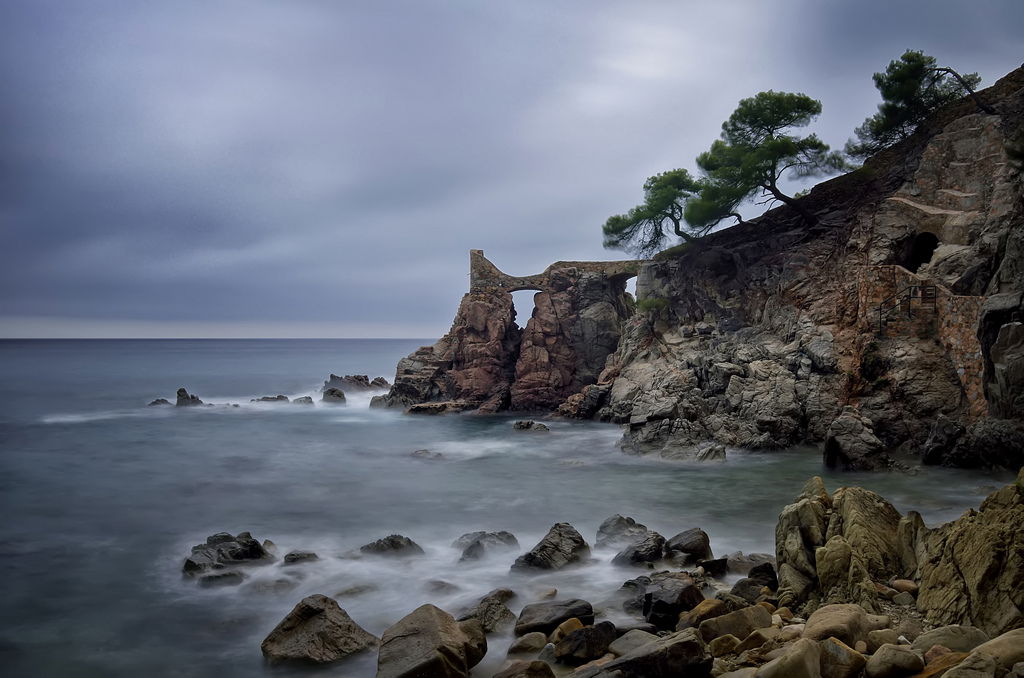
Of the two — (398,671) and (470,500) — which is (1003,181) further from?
(398,671)

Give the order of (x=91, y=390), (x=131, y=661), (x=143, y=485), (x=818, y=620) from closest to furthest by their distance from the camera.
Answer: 1. (x=818, y=620)
2. (x=131, y=661)
3. (x=143, y=485)
4. (x=91, y=390)

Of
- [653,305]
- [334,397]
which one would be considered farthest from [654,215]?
[334,397]

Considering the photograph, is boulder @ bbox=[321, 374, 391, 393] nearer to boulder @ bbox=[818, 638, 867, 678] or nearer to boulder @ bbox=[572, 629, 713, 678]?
boulder @ bbox=[572, 629, 713, 678]

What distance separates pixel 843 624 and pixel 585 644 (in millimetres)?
2451

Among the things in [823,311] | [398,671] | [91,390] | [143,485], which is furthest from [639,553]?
[91,390]

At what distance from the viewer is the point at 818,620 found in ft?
17.5

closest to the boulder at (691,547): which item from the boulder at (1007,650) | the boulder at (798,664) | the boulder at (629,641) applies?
the boulder at (629,641)

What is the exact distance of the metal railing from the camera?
1998cm

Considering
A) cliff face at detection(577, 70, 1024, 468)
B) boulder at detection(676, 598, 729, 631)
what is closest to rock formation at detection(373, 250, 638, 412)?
cliff face at detection(577, 70, 1024, 468)

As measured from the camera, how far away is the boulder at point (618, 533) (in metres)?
11.1

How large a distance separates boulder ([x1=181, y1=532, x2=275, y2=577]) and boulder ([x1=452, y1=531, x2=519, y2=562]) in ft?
11.1

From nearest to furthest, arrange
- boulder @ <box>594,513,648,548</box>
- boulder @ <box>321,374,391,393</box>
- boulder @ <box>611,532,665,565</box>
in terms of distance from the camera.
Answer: boulder @ <box>611,532,665,565</box>, boulder @ <box>594,513,648,548</box>, boulder @ <box>321,374,391,393</box>

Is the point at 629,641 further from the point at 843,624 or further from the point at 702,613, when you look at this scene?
the point at 843,624

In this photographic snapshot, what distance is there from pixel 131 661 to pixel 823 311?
76.3ft
